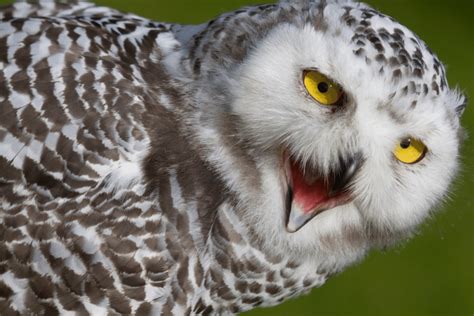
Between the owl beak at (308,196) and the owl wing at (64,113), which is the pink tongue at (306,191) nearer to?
the owl beak at (308,196)

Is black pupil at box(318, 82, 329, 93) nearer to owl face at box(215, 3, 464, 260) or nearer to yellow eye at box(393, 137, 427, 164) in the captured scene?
owl face at box(215, 3, 464, 260)

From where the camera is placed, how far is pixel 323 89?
7.26 ft

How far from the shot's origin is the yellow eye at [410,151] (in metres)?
2.29

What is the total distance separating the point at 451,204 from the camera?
2.65 m

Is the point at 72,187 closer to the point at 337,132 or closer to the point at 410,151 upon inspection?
the point at 337,132

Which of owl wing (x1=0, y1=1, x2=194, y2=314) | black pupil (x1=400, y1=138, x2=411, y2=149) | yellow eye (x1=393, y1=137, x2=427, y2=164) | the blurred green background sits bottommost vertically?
the blurred green background

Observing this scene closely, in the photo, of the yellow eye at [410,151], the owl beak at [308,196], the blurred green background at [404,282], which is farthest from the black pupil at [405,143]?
the blurred green background at [404,282]

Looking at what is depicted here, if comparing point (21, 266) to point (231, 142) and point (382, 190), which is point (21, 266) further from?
point (382, 190)

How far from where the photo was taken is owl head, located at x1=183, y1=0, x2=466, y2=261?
2.21m

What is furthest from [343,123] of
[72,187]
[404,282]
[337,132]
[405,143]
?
[404,282]

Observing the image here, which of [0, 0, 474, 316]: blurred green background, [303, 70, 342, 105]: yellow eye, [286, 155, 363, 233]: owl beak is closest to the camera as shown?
→ [303, 70, 342, 105]: yellow eye

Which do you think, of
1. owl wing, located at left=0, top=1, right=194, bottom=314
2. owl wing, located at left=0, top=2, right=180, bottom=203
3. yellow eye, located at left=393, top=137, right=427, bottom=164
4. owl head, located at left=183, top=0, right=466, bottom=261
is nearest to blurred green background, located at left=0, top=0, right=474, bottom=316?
owl head, located at left=183, top=0, right=466, bottom=261

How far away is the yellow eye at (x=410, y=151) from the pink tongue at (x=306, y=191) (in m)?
0.22

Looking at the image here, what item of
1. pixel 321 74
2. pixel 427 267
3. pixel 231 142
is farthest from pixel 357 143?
pixel 427 267
